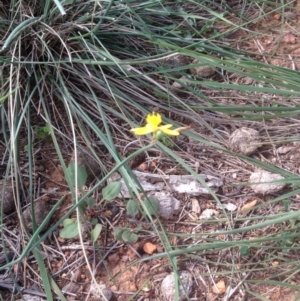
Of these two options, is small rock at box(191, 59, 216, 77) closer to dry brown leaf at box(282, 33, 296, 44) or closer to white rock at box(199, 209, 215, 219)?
dry brown leaf at box(282, 33, 296, 44)

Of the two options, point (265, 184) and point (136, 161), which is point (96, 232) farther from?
point (265, 184)

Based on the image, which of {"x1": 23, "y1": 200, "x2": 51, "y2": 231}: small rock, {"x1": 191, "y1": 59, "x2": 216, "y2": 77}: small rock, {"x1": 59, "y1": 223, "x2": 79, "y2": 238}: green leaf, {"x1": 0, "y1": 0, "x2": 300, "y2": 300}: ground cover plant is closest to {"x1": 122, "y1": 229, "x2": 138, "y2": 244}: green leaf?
{"x1": 0, "y1": 0, "x2": 300, "y2": 300}: ground cover plant

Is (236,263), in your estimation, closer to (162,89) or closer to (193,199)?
(193,199)

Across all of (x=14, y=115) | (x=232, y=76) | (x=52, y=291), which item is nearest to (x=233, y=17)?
(x=232, y=76)

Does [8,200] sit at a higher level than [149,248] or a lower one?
higher

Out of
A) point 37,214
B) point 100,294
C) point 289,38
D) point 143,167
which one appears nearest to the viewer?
point 100,294

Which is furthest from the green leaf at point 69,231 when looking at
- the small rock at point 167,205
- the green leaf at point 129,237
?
the small rock at point 167,205

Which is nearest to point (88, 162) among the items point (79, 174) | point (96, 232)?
point (79, 174)
